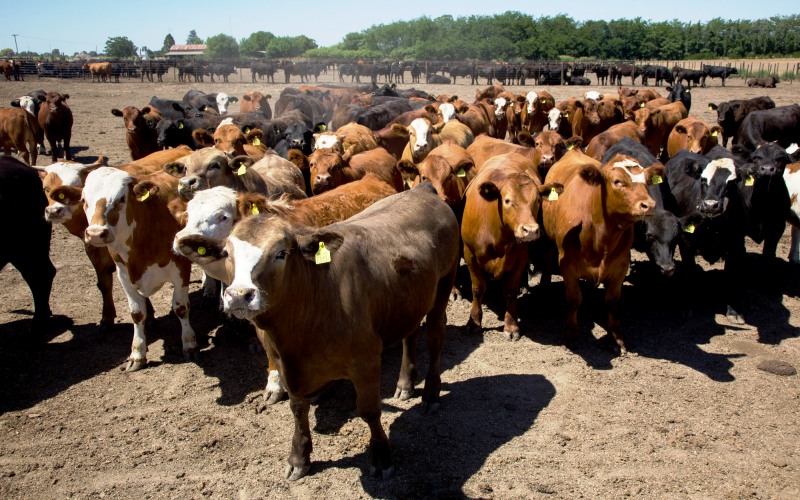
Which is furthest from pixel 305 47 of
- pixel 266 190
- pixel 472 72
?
pixel 266 190

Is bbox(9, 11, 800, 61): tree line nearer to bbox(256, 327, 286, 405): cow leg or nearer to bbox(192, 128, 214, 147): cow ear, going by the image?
bbox(192, 128, 214, 147): cow ear

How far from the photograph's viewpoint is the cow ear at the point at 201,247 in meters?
3.15

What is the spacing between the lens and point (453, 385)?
5.07m

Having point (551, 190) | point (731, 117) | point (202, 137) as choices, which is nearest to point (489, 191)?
point (551, 190)

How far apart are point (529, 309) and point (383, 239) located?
3180mm

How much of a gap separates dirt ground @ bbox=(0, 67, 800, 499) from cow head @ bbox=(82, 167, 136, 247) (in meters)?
1.26

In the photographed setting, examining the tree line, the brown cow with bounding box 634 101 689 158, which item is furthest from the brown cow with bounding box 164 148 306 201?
the tree line

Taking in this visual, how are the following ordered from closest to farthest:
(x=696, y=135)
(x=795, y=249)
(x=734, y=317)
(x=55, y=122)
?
(x=734, y=317) → (x=795, y=249) → (x=696, y=135) → (x=55, y=122)

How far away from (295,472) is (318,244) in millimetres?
1608

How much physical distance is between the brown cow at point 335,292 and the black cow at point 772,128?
36.9 feet

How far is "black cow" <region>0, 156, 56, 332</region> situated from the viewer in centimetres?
596

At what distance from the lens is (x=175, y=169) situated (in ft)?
20.3

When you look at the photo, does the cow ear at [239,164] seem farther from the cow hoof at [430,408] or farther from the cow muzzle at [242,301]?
the cow muzzle at [242,301]

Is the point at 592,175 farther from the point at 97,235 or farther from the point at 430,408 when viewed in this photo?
the point at 97,235
